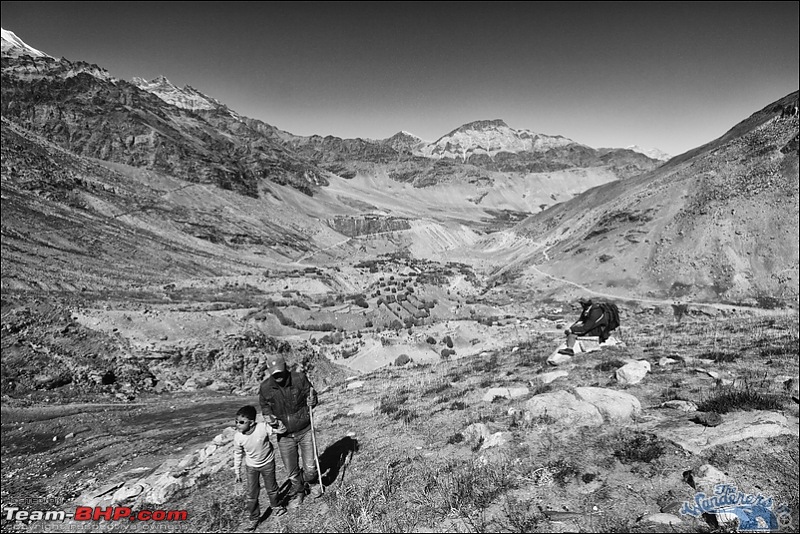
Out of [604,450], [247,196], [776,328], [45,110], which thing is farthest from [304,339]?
[45,110]

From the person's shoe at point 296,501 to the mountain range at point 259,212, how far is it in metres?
34.0

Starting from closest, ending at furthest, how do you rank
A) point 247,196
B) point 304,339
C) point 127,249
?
point 304,339
point 127,249
point 247,196

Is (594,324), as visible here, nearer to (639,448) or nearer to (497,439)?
(497,439)

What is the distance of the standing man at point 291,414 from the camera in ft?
18.5

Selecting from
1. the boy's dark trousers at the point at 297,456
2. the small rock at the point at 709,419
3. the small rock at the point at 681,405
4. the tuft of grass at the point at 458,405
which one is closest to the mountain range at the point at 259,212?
the small rock at the point at 681,405

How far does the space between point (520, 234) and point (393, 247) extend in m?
24.2

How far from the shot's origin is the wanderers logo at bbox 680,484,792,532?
3576 mm

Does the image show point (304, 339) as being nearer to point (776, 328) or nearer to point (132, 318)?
point (132, 318)

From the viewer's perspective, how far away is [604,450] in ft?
18.7

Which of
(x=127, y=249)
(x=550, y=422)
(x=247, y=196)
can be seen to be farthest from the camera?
(x=247, y=196)

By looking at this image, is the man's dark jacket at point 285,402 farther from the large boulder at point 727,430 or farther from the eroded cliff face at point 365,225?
the eroded cliff face at point 365,225

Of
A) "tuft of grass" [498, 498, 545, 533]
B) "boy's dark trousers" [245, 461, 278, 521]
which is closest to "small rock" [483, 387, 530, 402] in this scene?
"tuft of grass" [498, 498, 545, 533]

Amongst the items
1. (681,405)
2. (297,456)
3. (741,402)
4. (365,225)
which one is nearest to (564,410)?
(681,405)

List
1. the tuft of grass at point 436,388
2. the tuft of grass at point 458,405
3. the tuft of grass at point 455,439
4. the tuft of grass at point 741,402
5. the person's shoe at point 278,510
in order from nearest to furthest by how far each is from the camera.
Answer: the person's shoe at point 278,510 → the tuft of grass at point 741,402 → the tuft of grass at point 455,439 → the tuft of grass at point 458,405 → the tuft of grass at point 436,388
